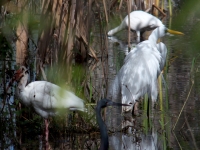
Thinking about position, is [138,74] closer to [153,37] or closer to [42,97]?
[153,37]

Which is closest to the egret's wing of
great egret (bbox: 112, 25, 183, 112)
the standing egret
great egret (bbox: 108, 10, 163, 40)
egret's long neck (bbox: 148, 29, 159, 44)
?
great egret (bbox: 112, 25, 183, 112)

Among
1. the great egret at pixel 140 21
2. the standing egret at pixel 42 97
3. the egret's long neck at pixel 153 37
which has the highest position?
the great egret at pixel 140 21

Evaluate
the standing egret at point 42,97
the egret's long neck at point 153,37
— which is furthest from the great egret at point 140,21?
the standing egret at point 42,97

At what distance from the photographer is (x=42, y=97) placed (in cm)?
505

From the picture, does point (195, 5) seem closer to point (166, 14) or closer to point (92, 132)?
point (92, 132)

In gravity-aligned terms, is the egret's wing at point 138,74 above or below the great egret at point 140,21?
below

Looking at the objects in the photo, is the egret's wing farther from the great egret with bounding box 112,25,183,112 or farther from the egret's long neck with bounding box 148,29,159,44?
the egret's long neck with bounding box 148,29,159,44

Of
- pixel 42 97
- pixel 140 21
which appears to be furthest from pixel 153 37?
pixel 140 21

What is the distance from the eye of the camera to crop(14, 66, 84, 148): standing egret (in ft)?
15.9

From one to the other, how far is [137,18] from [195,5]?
1139 centimetres

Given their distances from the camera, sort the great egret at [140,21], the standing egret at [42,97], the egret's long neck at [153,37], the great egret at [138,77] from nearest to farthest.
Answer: the standing egret at [42,97]
the great egret at [138,77]
the egret's long neck at [153,37]
the great egret at [140,21]

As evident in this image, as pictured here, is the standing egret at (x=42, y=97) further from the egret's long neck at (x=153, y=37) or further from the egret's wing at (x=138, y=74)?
the egret's long neck at (x=153, y=37)

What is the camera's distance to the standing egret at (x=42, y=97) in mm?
4836

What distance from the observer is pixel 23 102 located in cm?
515
